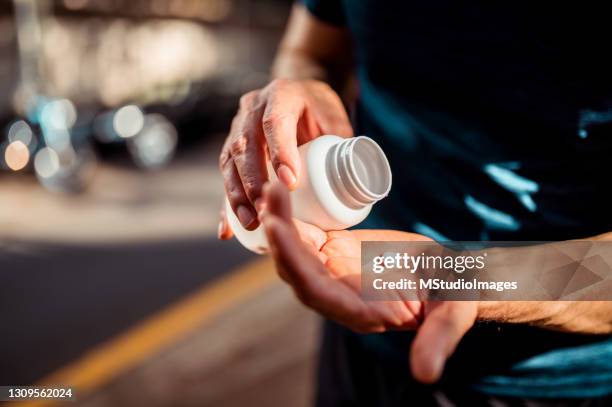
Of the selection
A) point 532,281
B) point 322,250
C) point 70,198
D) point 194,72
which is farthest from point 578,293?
point 194,72

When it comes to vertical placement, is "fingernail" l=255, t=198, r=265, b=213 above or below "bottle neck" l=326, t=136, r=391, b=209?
below

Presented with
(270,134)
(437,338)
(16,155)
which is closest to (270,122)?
(270,134)

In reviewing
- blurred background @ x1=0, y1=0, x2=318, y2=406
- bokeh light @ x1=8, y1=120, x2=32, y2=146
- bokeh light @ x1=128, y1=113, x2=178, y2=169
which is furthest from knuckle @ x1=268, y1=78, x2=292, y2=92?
bokeh light @ x1=128, y1=113, x2=178, y2=169

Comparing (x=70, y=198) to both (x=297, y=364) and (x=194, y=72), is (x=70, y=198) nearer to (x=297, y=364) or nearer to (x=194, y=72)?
(x=297, y=364)

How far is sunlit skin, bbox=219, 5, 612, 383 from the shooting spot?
25.8 inches

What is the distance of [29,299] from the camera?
3713 mm

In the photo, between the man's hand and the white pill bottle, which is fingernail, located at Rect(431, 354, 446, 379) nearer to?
the man's hand

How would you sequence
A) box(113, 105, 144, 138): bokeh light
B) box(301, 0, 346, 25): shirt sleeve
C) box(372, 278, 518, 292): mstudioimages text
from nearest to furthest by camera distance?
box(372, 278, 518, 292): mstudioimages text, box(301, 0, 346, 25): shirt sleeve, box(113, 105, 144, 138): bokeh light

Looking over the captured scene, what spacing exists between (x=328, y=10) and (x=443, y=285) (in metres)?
0.74

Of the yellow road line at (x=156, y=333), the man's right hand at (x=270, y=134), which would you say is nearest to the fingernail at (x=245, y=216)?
the man's right hand at (x=270, y=134)

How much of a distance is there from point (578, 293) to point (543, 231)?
0.17m

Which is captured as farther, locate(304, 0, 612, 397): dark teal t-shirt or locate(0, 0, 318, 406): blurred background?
locate(0, 0, 318, 406): blurred background

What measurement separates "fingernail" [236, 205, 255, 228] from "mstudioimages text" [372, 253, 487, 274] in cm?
18

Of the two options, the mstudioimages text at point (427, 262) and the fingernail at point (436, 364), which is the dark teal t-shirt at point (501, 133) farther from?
the fingernail at point (436, 364)
